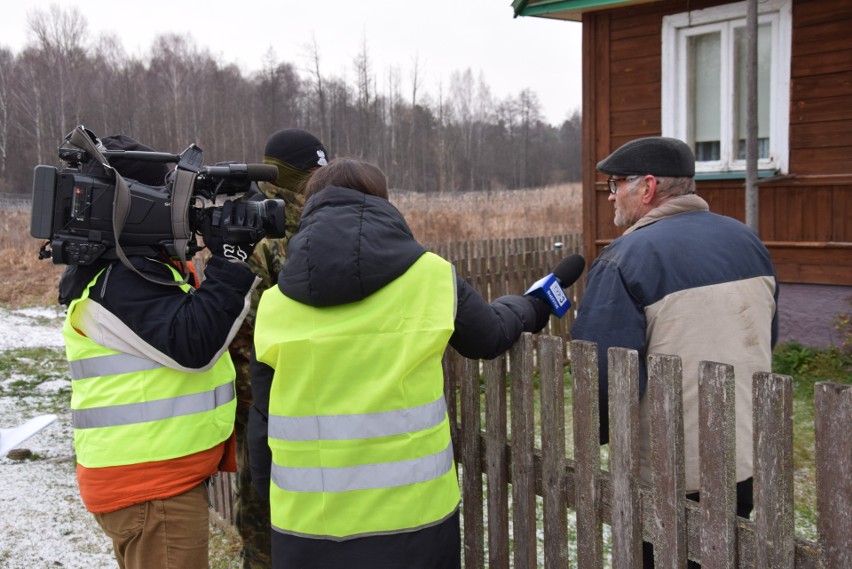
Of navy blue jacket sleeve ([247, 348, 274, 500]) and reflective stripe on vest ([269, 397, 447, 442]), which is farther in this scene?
navy blue jacket sleeve ([247, 348, 274, 500])

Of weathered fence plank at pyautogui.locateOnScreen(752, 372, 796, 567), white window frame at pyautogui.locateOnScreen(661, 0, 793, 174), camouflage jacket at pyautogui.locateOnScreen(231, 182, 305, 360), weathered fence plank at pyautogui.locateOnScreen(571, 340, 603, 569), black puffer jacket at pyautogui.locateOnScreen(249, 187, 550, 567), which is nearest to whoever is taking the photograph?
weathered fence plank at pyautogui.locateOnScreen(752, 372, 796, 567)

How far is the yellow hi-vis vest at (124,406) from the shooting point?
2398mm

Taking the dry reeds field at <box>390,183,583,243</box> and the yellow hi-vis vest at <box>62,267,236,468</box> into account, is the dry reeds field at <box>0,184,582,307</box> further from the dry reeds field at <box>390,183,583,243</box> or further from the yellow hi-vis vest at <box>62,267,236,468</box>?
the yellow hi-vis vest at <box>62,267,236,468</box>

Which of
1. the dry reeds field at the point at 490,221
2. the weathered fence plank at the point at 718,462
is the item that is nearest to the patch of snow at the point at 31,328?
the dry reeds field at the point at 490,221

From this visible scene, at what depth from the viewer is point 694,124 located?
27.1 ft

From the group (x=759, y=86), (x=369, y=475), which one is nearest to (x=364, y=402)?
(x=369, y=475)

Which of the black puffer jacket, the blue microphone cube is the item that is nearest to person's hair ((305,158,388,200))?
the black puffer jacket

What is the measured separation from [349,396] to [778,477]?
114 cm

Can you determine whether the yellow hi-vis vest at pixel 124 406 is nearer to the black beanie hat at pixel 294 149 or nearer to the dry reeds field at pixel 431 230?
the black beanie hat at pixel 294 149

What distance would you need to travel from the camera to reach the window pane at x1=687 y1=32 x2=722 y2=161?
26.3 feet

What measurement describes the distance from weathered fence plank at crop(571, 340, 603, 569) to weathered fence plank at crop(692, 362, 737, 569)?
1.26 ft

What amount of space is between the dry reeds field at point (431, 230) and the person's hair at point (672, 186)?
37.4ft

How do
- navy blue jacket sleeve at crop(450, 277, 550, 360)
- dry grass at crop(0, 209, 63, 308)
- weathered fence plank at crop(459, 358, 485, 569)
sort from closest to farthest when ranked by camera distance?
navy blue jacket sleeve at crop(450, 277, 550, 360), weathered fence plank at crop(459, 358, 485, 569), dry grass at crop(0, 209, 63, 308)

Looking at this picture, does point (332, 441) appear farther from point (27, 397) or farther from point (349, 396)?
point (27, 397)
